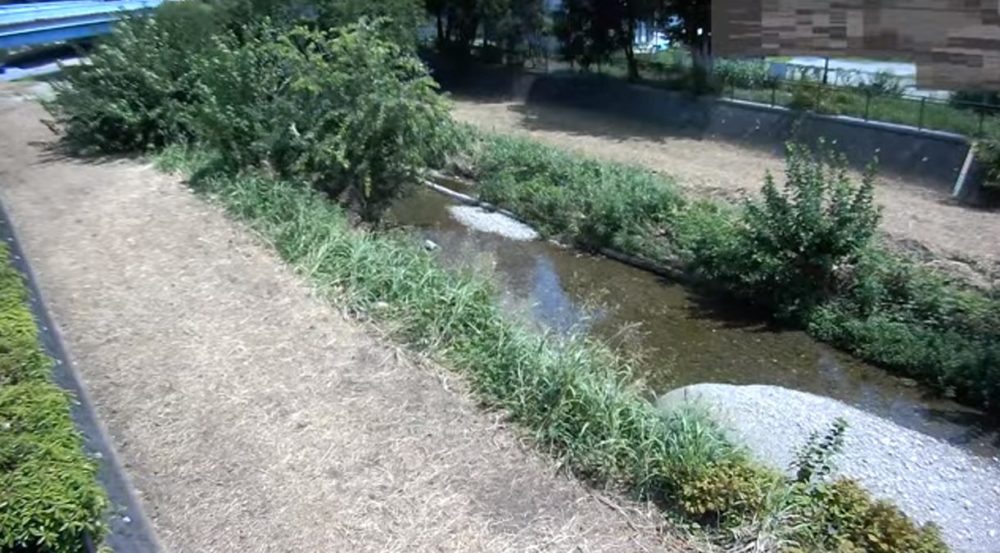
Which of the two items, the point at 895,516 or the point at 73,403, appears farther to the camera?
the point at 895,516

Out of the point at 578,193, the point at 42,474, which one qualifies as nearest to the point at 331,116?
the point at 578,193

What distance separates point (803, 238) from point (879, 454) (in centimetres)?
429

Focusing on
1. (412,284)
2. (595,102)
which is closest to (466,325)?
(412,284)

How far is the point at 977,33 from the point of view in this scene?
1.13 metres

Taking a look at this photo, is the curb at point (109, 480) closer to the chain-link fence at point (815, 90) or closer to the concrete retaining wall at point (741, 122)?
the chain-link fence at point (815, 90)

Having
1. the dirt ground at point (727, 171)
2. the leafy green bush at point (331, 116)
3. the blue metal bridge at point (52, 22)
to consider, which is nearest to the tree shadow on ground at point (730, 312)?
the dirt ground at point (727, 171)

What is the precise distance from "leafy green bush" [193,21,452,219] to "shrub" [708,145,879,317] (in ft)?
17.0

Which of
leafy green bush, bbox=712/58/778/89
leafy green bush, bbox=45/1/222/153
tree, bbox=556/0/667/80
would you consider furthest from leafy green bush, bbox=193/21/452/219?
tree, bbox=556/0/667/80

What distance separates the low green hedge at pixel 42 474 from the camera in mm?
3283

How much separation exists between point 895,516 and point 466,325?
4118 millimetres

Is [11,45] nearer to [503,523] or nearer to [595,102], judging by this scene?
[595,102]

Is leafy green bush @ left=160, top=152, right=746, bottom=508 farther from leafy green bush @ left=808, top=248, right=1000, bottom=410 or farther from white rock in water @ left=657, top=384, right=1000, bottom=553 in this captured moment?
leafy green bush @ left=808, top=248, right=1000, bottom=410

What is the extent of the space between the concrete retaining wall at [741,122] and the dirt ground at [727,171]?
397 mm

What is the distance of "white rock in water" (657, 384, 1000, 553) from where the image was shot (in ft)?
26.0
